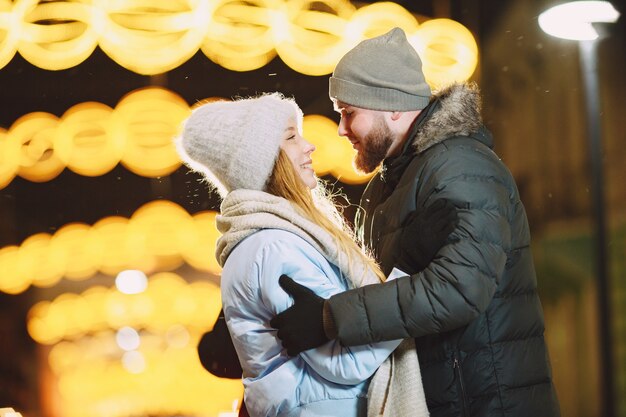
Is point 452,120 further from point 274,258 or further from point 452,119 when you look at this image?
point 274,258

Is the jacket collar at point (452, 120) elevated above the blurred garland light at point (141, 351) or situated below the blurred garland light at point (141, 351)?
above

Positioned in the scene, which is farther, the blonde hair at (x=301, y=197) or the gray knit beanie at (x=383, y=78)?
the gray knit beanie at (x=383, y=78)

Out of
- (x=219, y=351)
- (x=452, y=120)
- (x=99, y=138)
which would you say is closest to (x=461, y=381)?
(x=452, y=120)

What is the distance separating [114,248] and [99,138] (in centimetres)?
67

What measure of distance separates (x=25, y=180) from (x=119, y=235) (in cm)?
61

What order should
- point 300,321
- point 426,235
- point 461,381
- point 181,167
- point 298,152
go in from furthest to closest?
point 181,167, point 298,152, point 461,381, point 426,235, point 300,321

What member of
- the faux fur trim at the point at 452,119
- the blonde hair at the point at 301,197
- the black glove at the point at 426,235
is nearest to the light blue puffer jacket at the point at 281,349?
the blonde hair at the point at 301,197

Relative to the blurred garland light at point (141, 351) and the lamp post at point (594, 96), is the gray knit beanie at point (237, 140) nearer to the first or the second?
the blurred garland light at point (141, 351)

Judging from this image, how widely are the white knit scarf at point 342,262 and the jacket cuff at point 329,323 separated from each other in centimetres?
17

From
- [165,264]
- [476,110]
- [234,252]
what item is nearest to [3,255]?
[165,264]

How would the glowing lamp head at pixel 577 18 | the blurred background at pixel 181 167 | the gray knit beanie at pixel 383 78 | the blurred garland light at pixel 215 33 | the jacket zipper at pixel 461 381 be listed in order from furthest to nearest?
1. the glowing lamp head at pixel 577 18
2. the blurred background at pixel 181 167
3. the blurred garland light at pixel 215 33
4. the gray knit beanie at pixel 383 78
5. the jacket zipper at pixel 461 381

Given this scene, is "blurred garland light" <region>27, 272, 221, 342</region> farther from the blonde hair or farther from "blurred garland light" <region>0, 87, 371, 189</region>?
the blonde hair

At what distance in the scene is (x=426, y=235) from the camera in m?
2.38

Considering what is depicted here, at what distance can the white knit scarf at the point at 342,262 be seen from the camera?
2.36 m
